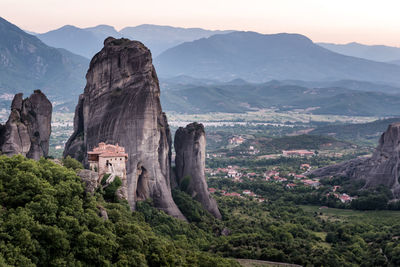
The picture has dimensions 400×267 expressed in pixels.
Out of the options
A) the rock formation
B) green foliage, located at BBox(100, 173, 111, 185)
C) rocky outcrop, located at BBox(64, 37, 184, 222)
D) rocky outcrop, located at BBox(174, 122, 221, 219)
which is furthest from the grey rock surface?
the rock formation

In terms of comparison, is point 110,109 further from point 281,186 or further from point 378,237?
point 281,186

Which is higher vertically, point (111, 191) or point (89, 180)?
point (89, 180)

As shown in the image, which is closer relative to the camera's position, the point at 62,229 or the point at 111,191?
the point at 62,229

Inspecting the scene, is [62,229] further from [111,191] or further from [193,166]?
[193,166]

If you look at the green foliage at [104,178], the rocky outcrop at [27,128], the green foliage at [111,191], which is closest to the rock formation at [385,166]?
the green foliage at [111,191]

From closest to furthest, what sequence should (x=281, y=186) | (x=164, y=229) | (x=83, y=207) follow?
1. (x=83, y=207)
2. (x=164, y=229)
3. (x=281, y=186)

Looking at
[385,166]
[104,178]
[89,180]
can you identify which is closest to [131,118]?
[104,178]

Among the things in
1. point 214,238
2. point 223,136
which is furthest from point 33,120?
point 223,136
